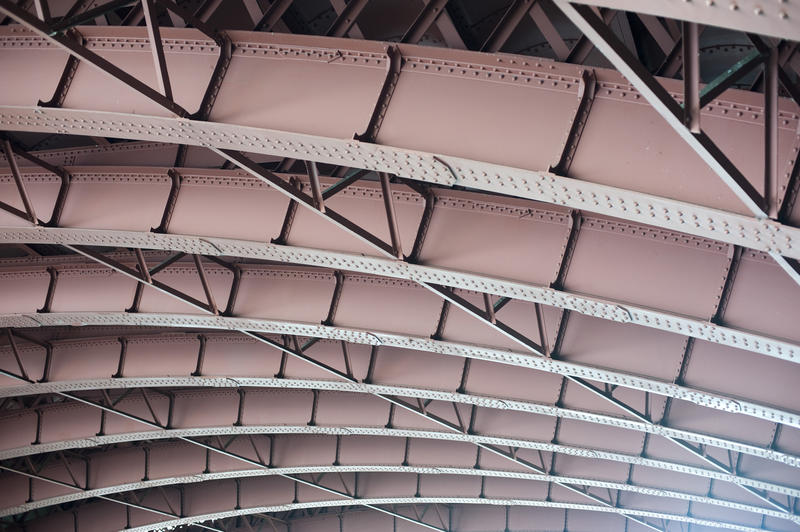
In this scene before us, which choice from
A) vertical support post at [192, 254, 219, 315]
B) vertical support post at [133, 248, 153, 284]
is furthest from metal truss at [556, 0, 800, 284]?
vertical support post at [133, 248, 153, 284]

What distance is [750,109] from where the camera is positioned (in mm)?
8094

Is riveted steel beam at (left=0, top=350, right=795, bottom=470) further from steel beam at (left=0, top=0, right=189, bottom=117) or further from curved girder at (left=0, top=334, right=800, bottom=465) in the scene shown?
steel beam at (left=0, top=0, right=189, bottom=117)

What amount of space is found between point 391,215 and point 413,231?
960 millimetres

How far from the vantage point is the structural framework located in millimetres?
8383

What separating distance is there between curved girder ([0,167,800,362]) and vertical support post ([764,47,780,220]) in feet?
11.1

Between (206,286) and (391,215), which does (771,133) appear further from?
(206,286)

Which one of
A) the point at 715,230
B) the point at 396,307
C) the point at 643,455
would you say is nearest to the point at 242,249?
the point at 396,307

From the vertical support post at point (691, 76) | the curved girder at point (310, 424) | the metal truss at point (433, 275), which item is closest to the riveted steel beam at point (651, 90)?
the vertical support post at point (691, 76)

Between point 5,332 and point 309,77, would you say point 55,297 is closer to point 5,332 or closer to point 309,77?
point 5,332

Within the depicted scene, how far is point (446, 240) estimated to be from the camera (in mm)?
11875

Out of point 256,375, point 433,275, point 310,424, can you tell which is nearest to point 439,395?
point 256,375

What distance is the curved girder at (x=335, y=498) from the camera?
25375mm

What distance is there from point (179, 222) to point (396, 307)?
14.7 ft

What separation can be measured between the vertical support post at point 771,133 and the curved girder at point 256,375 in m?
9.71
